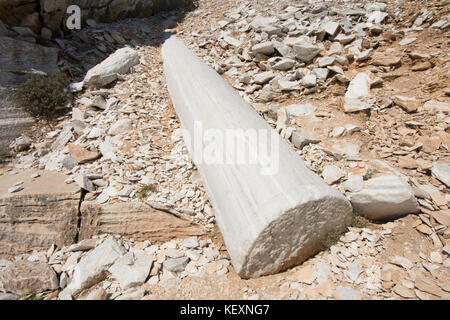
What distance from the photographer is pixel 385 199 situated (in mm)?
2680

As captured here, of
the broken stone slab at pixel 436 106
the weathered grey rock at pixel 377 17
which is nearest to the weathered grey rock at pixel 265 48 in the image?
the weathered grey rock at pixel 377 17

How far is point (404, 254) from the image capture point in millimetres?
2426

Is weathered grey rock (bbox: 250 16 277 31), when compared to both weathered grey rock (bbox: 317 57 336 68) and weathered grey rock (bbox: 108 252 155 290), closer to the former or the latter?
weathered grey rock (bbox: 317 57 336 68)

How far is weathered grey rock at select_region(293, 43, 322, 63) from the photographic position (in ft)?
18.0

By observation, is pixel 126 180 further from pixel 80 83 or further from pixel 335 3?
pixel 335 3

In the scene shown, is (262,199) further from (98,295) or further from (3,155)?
(3,155)

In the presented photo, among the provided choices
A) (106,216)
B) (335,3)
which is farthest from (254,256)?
(335,3)

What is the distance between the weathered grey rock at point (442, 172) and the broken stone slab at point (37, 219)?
4.26 m

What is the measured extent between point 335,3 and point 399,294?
25.1 ft

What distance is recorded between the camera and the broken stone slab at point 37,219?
10.2 feet

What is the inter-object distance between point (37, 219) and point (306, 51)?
5502 millimetres

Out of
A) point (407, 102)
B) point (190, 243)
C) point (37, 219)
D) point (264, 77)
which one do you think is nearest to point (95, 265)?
point (190, 243)

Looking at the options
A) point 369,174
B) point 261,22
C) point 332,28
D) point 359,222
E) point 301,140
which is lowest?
point 359,222

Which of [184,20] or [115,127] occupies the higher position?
[184,20]
